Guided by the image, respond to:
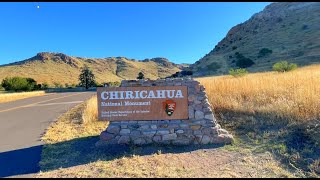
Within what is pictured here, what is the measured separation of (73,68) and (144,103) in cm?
13763

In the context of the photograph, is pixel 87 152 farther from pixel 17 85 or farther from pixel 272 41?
pixel 272 41

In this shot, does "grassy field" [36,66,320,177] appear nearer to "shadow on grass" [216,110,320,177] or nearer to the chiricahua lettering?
"shadow on grass" [216,110,320,177]

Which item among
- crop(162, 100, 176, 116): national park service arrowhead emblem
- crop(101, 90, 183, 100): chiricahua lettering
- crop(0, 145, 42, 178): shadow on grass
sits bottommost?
crop(0, 145, 42, 178): shadow on grass

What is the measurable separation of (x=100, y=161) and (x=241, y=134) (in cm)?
382

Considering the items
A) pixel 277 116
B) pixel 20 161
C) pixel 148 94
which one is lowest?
pixel 20 161

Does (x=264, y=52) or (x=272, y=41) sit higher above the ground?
(x=272, y=41)

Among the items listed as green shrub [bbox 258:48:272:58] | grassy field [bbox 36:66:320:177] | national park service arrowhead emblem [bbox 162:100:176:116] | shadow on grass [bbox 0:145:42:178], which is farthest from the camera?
green shrub [bbox 258:48:272:58]

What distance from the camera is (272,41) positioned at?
65.9 m

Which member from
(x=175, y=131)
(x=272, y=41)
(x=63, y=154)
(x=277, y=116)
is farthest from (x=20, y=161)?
(x=272, y=41)

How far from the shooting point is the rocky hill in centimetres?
4940

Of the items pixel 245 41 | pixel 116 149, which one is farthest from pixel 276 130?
pixel 245 41

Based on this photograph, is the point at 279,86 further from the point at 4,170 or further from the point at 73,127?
the point at 4,170

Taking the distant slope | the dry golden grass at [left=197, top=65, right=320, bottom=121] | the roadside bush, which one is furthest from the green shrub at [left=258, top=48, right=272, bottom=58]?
the distant slope

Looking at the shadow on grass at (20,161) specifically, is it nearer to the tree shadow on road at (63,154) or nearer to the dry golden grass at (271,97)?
the tree shadow on road at (63,154)
